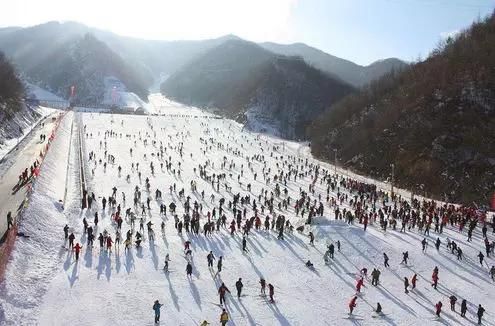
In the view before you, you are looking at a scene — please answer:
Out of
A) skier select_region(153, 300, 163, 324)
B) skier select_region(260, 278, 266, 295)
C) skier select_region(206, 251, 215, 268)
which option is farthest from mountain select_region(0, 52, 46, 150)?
skier select_region(153, 300, 163, 324)

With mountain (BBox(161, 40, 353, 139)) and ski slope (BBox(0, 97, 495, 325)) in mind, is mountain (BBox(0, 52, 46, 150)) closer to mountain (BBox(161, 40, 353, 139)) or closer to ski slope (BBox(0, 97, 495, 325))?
ski slope (BBox(0, 97, 495, 325))

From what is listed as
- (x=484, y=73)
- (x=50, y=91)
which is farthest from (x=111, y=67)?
(x=484, y=73)

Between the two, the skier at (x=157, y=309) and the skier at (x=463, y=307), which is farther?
the skier at (x=463, y=307)

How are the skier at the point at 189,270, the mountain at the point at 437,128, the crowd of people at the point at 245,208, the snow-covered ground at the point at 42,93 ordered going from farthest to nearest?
the snow-covered ground at the point at 42,93
the mountain at the point at 437,128
the crowd of people at the point at 245,208
the skier at the point at 189,270

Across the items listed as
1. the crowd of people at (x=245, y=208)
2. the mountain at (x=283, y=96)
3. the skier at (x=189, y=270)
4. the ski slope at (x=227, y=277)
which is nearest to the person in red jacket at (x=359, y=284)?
the crowd of people at (x=245, y=208)

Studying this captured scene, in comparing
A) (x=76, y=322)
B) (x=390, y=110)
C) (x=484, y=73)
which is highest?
(x=484, y=73)

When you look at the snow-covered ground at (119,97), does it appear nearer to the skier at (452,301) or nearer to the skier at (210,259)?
the skier at (210,259)

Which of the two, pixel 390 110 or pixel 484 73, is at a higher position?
→ pixel 484 73

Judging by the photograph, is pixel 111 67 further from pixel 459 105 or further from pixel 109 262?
pixel 109 262
